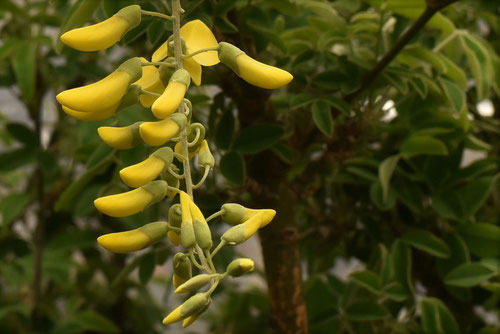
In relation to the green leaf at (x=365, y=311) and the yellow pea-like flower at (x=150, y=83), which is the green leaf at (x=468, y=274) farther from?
the yellow pea-like flower at (x=150, y=83)

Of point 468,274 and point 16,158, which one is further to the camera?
point 16,158

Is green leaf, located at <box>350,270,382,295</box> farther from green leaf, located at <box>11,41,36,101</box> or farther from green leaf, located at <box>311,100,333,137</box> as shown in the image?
green leaf, located at <box>11,41,36,101</box>

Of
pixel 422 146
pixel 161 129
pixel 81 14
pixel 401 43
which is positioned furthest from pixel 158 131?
pixel 422 146

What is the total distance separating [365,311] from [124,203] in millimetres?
392

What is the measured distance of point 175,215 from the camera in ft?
0.98

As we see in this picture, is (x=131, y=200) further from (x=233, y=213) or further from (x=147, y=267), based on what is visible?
(x=147, y=267)

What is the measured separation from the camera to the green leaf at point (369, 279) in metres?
0.60

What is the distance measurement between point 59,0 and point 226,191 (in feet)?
0.63

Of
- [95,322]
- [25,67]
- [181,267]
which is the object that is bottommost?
[95,322]

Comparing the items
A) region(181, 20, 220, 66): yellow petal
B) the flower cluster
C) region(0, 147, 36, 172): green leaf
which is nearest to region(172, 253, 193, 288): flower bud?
the flower cluster

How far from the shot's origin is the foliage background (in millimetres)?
516

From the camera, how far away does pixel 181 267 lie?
0.30 meters

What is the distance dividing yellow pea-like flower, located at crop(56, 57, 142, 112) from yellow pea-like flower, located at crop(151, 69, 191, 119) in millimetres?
24

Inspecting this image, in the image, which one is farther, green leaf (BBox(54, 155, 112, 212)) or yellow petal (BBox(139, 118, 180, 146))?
green leaf (BBox(54, 155, 112, 212))
